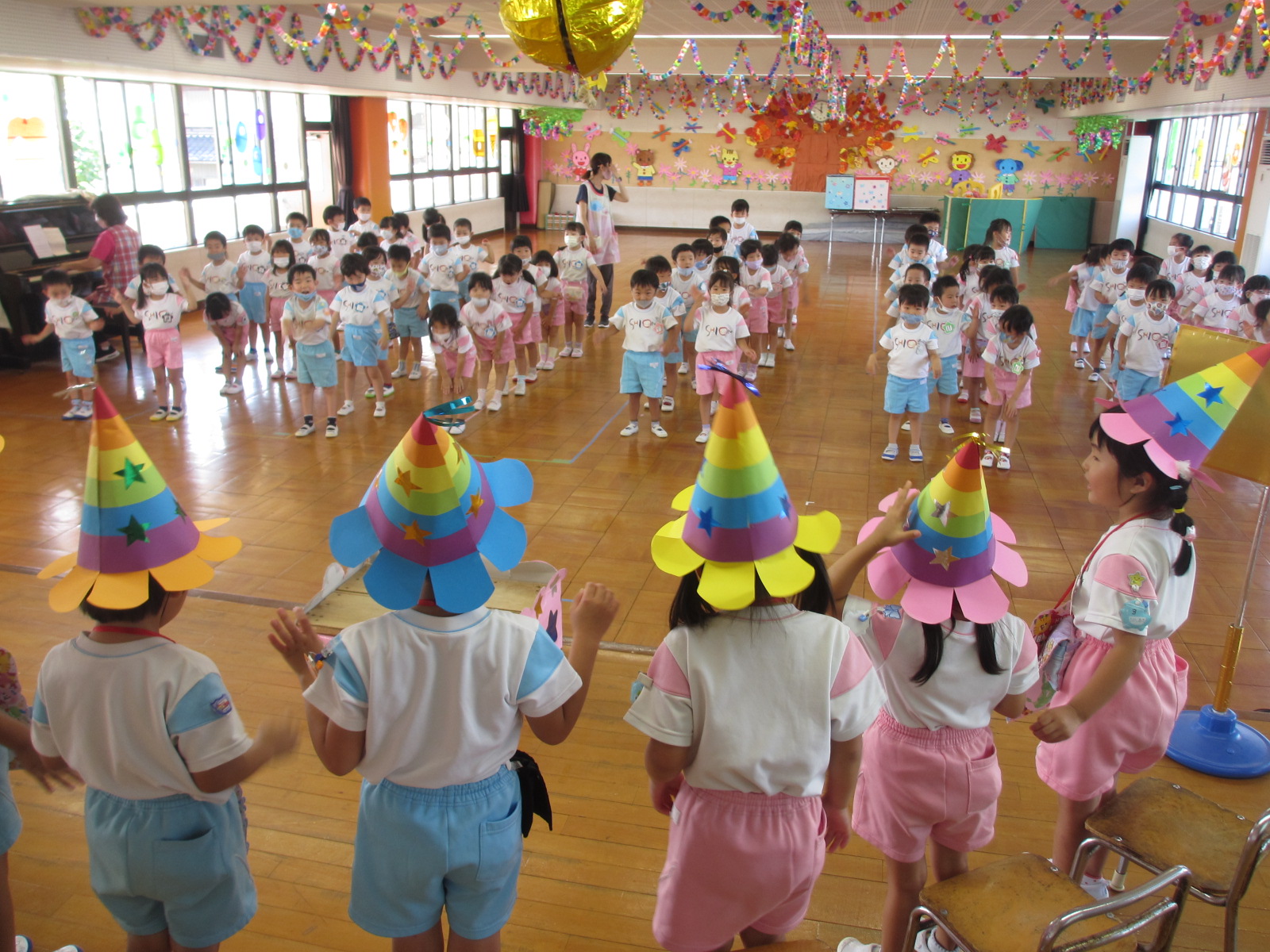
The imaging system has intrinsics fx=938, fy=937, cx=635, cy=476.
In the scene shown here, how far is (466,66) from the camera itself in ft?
47.4

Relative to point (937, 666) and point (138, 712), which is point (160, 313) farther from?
point (937, 666)

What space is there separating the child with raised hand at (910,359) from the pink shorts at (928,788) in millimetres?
3962

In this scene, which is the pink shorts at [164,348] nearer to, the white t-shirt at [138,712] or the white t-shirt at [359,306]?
the white t-shirt at [359,306]

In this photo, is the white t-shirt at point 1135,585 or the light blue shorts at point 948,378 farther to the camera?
the light blue shorts at point 948,378

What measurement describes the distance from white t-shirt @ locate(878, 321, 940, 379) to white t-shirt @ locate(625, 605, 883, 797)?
4.44m

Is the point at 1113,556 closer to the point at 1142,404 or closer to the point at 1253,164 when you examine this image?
the point at 1142,404

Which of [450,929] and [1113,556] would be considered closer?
[450,929]

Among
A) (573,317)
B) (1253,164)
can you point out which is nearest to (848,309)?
(573,317)

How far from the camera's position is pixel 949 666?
182 cm

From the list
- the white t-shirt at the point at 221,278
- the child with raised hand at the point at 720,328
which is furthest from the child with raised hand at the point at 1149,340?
the white t-shirt at the point at 221,278

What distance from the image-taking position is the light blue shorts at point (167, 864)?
170 cm

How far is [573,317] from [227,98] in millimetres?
5686

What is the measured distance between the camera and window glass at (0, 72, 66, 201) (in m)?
8.38

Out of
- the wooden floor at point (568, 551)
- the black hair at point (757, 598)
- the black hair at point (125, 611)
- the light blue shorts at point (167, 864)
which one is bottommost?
the wooden floor at point (568, 551)
